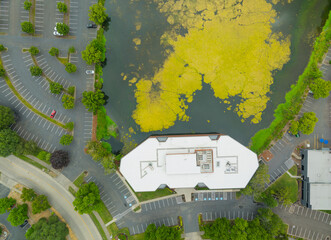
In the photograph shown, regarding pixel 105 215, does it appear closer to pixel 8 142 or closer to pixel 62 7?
pixel 8 142

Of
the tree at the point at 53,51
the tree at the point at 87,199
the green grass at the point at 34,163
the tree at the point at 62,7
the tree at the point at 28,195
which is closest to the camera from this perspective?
the tree at the point at 87,199

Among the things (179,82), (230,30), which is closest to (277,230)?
(179,82)

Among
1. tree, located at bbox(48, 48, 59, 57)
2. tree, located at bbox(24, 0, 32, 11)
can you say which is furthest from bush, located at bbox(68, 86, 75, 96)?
tree, located at bbox(24, 0, 32, 11)

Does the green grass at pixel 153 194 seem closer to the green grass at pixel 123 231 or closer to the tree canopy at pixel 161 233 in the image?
the tree canopy at pixel 161 233

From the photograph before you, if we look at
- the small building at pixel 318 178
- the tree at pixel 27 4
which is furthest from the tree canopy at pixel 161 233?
the tree at pixel 27 4

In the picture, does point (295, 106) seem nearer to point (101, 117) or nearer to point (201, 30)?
point (201, 30)

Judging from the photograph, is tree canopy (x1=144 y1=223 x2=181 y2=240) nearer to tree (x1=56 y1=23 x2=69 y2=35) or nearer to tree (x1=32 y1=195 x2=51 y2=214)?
tree (x1=32 y1=195 x2=51 y2=214)

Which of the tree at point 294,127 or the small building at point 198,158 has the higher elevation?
the tree at point 294,127
